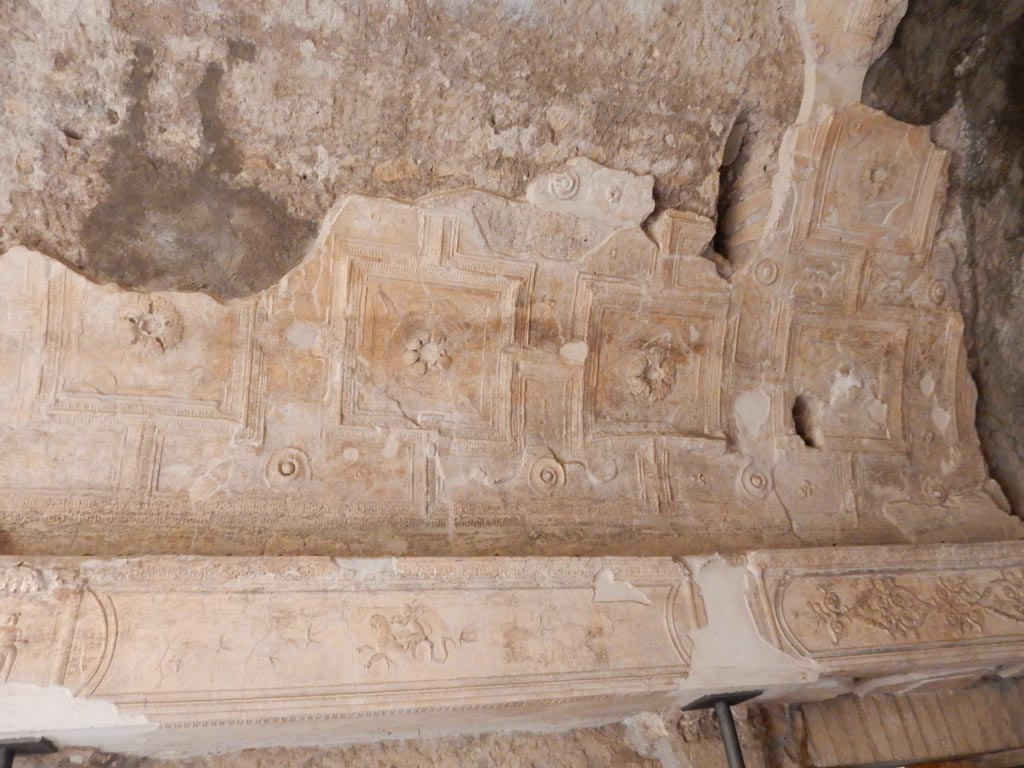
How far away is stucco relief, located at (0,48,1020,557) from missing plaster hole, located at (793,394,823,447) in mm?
14

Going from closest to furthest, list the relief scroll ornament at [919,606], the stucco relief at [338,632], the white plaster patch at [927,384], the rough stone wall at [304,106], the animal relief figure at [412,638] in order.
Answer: the stucco relief at [338,632]
the animal relief figure at [412,638]
the rough stone wall at [304,106]
the relief scroll ornament at [919,606]
the white plaster patch at [927,384]

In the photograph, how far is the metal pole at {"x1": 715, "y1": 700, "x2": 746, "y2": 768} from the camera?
332 centimetres

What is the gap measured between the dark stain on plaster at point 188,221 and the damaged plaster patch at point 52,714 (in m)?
1.76

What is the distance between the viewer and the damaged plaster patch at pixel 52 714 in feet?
Answer: 8.05

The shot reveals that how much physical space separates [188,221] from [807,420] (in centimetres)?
363

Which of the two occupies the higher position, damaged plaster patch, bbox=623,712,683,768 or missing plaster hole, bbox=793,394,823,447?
missing plaster hole, bbox=793,394,823,447

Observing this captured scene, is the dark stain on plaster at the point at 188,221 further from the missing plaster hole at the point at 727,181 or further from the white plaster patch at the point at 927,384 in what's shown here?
the white plaster patch at the point at 927,384

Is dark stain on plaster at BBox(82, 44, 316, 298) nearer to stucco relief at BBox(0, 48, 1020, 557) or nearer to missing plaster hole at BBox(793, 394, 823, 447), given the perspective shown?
stucco relief at BBox(0, 48, 1020, 557)

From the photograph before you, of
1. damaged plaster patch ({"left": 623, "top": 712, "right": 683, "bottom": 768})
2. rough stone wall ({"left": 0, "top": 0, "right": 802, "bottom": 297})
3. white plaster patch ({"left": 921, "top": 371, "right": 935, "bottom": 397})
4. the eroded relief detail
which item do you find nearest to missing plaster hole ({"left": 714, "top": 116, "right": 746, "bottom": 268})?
rough stone wall ({"left": 0, "top": 0, "right": 802, "bottom": 297})

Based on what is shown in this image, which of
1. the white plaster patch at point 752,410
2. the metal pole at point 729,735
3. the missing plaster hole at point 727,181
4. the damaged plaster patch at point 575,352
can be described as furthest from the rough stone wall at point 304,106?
the metal pole at point 729,735

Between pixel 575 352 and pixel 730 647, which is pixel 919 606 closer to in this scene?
pixel 730 647

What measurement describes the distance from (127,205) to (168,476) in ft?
4.18

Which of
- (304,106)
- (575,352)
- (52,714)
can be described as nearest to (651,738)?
(575,352)

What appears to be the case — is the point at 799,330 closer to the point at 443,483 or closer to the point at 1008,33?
the point at 1008,33
